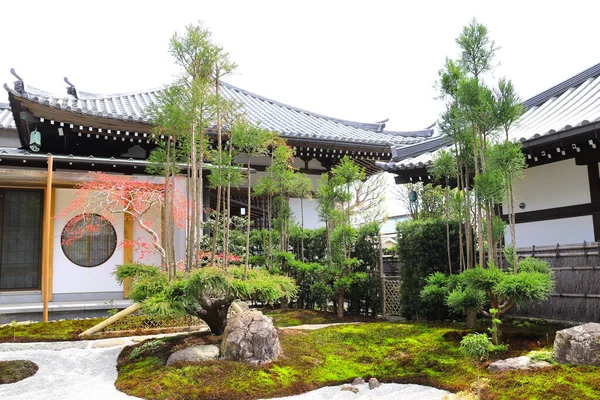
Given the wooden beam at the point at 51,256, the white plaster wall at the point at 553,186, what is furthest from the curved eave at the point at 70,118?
the white plaster wall at the point at 553,186

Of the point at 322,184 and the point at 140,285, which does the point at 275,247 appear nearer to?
the point at 322,184

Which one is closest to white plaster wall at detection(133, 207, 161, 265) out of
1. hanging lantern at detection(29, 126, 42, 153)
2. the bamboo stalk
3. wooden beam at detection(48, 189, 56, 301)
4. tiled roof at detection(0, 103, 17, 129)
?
wooden beam at detection(48, 189, 56, 301)

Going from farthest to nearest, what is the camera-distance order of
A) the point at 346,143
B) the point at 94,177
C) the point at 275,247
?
1. the point at 346,143
2. the point at 275,247
3. the point at 94,177

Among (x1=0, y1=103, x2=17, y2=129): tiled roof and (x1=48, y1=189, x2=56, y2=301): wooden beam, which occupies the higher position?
(x1=0, y1=103, x2=17, y2=129): tiled roof

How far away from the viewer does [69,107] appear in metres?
9.25

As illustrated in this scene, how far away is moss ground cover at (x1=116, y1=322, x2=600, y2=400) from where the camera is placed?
4.14m

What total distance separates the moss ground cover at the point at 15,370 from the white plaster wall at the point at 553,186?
25.3 feet

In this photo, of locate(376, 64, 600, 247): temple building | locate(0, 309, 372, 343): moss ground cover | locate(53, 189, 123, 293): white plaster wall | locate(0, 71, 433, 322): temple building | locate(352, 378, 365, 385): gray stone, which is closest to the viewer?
locate(352, 378, 365, 385): gray stone

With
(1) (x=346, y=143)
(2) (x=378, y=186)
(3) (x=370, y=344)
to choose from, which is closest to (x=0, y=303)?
(3) (x=370, y=344)

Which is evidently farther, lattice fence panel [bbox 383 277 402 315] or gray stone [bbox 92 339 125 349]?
lattice fence panel [bbox 383 277 402 315]

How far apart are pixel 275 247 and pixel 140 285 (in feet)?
17.3

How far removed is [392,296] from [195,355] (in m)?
4.91

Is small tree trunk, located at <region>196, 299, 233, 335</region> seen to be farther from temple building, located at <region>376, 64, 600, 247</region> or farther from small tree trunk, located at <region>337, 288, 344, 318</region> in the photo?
temple building, located at <region>376, 64, 600, 247</region>

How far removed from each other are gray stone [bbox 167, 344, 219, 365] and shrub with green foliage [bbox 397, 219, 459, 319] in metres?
4.01
